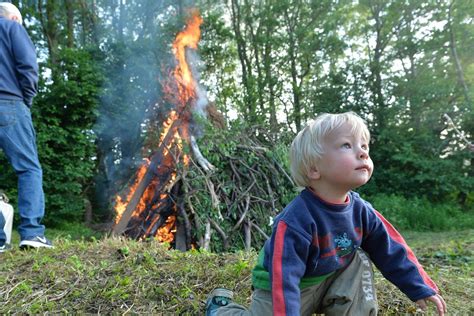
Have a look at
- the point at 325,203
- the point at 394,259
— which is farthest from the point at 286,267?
the point at 394,259

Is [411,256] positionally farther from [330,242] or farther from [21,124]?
[21,124]

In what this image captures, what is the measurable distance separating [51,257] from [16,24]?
1966mm

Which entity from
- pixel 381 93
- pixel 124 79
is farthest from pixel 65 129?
pixel 381 93

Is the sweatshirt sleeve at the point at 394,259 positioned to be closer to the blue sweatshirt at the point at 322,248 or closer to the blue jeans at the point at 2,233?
the blue sweatshirt at the point at 322,248

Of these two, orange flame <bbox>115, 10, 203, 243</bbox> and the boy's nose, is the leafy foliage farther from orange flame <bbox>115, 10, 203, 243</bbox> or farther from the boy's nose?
the boy's nose

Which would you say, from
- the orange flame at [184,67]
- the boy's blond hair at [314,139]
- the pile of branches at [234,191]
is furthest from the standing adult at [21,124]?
the orange flame at [184,67]

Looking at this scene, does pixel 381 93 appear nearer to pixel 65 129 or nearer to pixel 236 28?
pixel 236 28

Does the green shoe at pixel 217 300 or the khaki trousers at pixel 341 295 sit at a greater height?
the khaki trousers at pixel 341 295

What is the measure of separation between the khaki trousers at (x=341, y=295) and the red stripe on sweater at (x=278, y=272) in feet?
0.68

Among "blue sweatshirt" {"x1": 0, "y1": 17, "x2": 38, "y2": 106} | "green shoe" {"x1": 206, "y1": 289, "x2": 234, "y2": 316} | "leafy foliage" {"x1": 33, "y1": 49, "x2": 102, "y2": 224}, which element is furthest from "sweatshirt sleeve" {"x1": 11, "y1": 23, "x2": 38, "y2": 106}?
"leafy foliage" {"x1": 33, "y1": 49, "x2": 102, "y2": 224}

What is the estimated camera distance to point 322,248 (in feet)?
5.86

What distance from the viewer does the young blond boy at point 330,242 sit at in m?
1.70

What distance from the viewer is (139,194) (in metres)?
5.82

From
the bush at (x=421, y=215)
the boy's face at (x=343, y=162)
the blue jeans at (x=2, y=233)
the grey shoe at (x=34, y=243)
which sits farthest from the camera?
the bush at (x=421, y=215)
